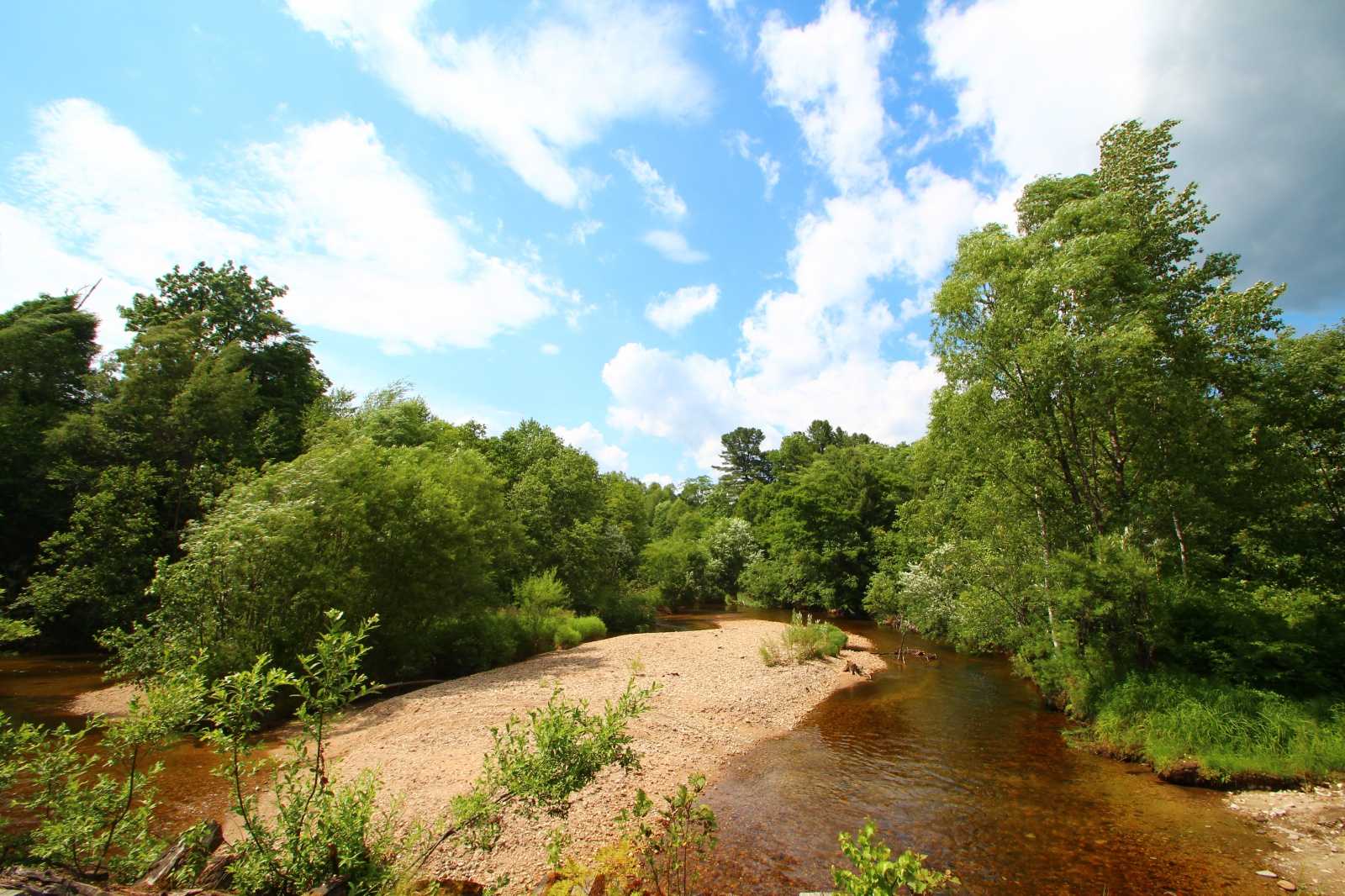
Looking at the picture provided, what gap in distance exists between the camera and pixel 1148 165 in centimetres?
1625

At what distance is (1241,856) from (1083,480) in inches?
347

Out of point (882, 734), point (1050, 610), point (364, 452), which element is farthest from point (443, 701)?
point (1050, 610)

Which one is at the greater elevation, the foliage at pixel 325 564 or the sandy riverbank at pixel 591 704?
the foliage at pixel 325 564

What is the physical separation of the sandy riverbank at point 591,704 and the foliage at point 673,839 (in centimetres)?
91

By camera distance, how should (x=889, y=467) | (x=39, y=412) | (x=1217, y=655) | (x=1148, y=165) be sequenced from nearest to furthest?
(x=1217, y=655) < (x=1148, y=165) < (x=39, y=412) < (x=889, y=467)

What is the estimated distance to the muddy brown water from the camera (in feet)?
25.2

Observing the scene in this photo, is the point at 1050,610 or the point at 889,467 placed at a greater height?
the point at 889,467

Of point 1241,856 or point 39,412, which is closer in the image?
point 1241,856

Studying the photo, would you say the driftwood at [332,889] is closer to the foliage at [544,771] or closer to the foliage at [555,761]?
the foliage at [544,771]

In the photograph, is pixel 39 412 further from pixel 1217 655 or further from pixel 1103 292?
pixel 1217 655

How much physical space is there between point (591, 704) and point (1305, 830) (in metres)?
13.0

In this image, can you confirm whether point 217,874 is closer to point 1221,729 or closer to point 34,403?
point 1221,729

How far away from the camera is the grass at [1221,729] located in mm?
10148

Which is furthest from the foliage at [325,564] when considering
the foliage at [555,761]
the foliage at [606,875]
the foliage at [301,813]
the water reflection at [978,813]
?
the water reflection at [978,813]
